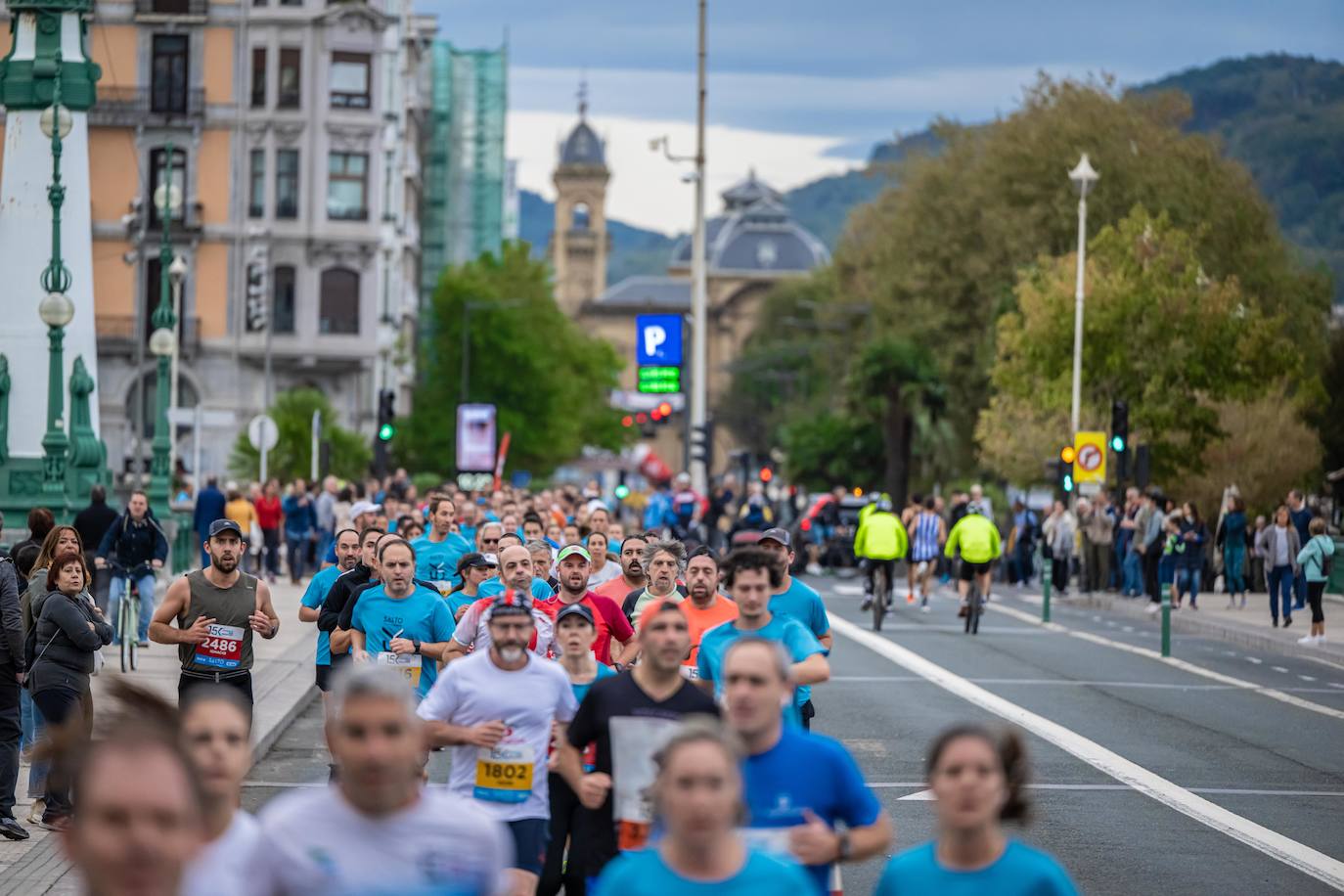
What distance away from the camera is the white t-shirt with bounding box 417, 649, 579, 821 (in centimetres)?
882

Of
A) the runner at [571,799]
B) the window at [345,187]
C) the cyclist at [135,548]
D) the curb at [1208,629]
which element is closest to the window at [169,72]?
the window at [345,187]

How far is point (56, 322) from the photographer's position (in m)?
27.3

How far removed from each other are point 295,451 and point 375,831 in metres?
51.5

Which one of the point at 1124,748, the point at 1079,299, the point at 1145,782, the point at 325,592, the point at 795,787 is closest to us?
the point at 795,787

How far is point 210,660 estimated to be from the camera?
12719 millimetres

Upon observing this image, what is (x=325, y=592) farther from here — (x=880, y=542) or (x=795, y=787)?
(x=880, y=542)

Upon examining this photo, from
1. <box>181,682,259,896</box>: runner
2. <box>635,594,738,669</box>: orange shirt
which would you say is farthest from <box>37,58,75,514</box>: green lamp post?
<box>181,682,259,896</box>: runner

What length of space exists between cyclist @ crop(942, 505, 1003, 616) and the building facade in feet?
143

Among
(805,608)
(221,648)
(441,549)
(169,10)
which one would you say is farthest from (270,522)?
(169,10)

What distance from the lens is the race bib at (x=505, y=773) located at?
28.9 ft

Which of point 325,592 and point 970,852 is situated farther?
point 325,592

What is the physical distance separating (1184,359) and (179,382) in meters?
34.1

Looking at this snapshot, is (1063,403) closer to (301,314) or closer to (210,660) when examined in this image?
(301,314)

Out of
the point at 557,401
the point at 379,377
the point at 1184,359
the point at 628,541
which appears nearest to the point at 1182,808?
the point at 628,541
